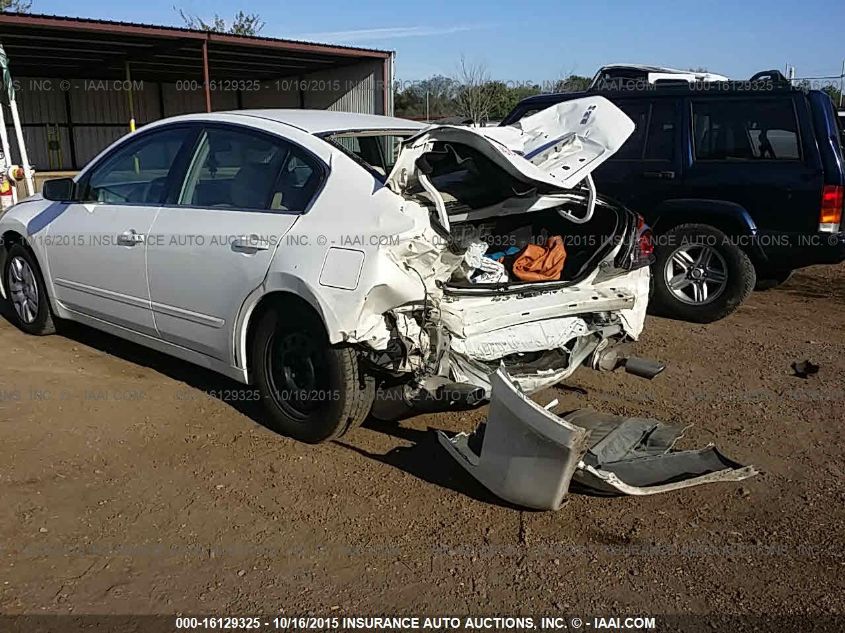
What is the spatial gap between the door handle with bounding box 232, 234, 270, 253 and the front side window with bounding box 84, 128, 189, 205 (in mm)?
874

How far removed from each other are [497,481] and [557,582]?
0.60m

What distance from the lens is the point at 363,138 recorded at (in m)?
4.40

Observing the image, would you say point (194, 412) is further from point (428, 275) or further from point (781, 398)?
point (781, 398)

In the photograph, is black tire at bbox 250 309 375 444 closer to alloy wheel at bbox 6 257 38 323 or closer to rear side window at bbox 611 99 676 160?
alloy wheel at bbox 6 257 38 323

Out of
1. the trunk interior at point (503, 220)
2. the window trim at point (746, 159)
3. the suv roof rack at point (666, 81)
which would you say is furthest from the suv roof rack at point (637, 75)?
the trunk interior at point (503, 220)

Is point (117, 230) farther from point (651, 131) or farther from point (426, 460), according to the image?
point (651, 131)

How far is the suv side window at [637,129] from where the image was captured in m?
7.01

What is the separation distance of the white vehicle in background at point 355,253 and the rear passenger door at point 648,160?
2381 millimetres

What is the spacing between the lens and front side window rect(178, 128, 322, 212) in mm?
3928

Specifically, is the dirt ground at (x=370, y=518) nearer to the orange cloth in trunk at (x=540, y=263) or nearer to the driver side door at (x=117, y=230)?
the driver side door at (x=117, y=230)

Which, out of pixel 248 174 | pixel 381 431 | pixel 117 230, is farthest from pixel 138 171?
pixel 381 431

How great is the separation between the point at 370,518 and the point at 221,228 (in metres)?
1.75

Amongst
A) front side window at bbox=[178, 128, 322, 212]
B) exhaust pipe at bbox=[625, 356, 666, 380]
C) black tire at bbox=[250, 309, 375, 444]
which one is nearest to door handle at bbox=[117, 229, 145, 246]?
front side window at bbox=[178, 128, 322, 212]

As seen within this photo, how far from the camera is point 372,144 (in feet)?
14.7
